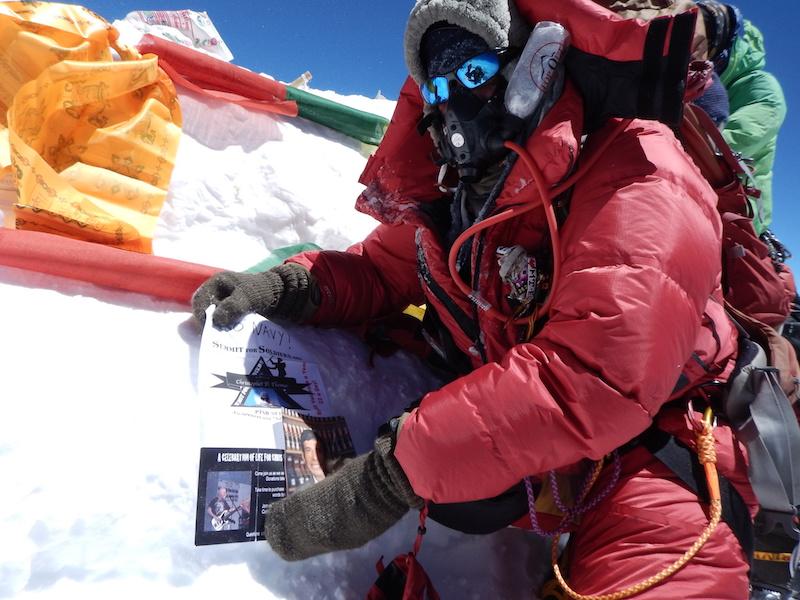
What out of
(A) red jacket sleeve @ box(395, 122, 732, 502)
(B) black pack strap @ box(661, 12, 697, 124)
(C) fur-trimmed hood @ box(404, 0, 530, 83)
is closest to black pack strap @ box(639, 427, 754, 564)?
(A) red jacket sleeve @ box(395, 122, 732, 502)

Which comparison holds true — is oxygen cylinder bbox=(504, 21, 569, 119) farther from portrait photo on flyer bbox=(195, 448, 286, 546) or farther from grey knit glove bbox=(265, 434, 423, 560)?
portrait photo on flyer bbox=(195, 448, 286, 546)

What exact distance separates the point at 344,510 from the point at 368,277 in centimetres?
81

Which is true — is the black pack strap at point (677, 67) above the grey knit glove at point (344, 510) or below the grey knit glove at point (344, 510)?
above

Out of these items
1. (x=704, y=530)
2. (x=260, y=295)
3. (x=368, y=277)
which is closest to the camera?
(x=704, y=530)

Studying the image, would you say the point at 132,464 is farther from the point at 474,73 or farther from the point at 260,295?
the point at 474,73

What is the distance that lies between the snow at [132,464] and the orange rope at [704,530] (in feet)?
0.94

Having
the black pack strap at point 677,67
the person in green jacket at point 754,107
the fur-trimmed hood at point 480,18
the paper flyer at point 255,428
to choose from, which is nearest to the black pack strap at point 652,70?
the black pack strap at point 677,67

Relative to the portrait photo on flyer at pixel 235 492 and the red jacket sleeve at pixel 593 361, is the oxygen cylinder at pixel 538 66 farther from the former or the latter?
the portrait photo on flyer at pixel 235 492

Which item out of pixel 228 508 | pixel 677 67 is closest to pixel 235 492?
pixel 228 508

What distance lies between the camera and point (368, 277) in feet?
5.26

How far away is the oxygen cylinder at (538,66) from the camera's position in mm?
932

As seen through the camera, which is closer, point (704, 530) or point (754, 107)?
point (704, 530)

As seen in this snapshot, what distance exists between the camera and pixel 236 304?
49.5 inches

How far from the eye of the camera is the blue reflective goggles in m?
1.04
